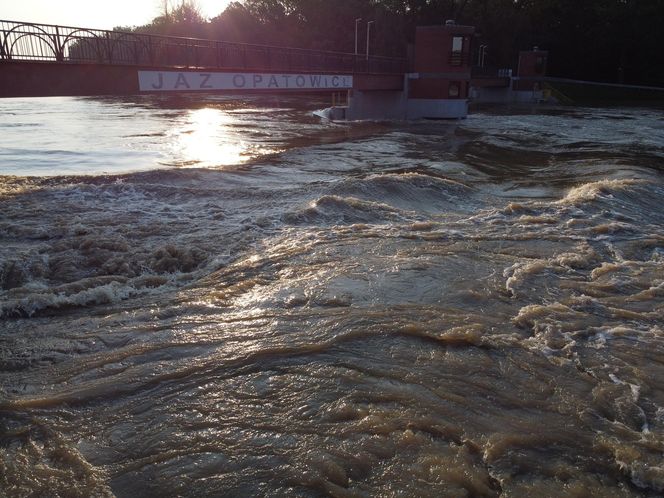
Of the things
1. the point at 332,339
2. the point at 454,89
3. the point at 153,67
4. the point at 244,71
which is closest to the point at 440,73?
the point at 454,89

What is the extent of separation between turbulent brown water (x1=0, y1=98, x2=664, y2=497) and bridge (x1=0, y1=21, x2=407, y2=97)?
385 centimetres

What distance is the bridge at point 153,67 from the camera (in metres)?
16.4

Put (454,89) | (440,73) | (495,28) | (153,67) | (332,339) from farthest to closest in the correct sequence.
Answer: (495,28)
(454,89)
(440,73)
(153,67)
(332,339)

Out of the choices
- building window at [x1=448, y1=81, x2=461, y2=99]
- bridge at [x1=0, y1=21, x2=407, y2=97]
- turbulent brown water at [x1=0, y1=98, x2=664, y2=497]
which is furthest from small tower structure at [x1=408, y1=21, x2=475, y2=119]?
turbulent brown water at [x1=0, y1=98, x2=664, y2=497]

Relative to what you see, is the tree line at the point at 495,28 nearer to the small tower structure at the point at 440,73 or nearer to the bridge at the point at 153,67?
the small tower structure at the point at 440,73

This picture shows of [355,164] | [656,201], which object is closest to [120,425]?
[656,201]

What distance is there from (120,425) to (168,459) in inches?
27.6

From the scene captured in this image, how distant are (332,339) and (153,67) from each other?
17175 mm

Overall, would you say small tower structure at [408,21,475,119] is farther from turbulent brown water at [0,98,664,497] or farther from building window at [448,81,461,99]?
turbulent brown water at [0,98,664,497]

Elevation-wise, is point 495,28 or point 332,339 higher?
point 495,28

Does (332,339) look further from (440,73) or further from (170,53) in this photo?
(440,73)

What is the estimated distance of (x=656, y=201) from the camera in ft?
44.8

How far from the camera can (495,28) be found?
69812 mm

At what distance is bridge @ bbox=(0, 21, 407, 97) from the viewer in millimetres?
16391
